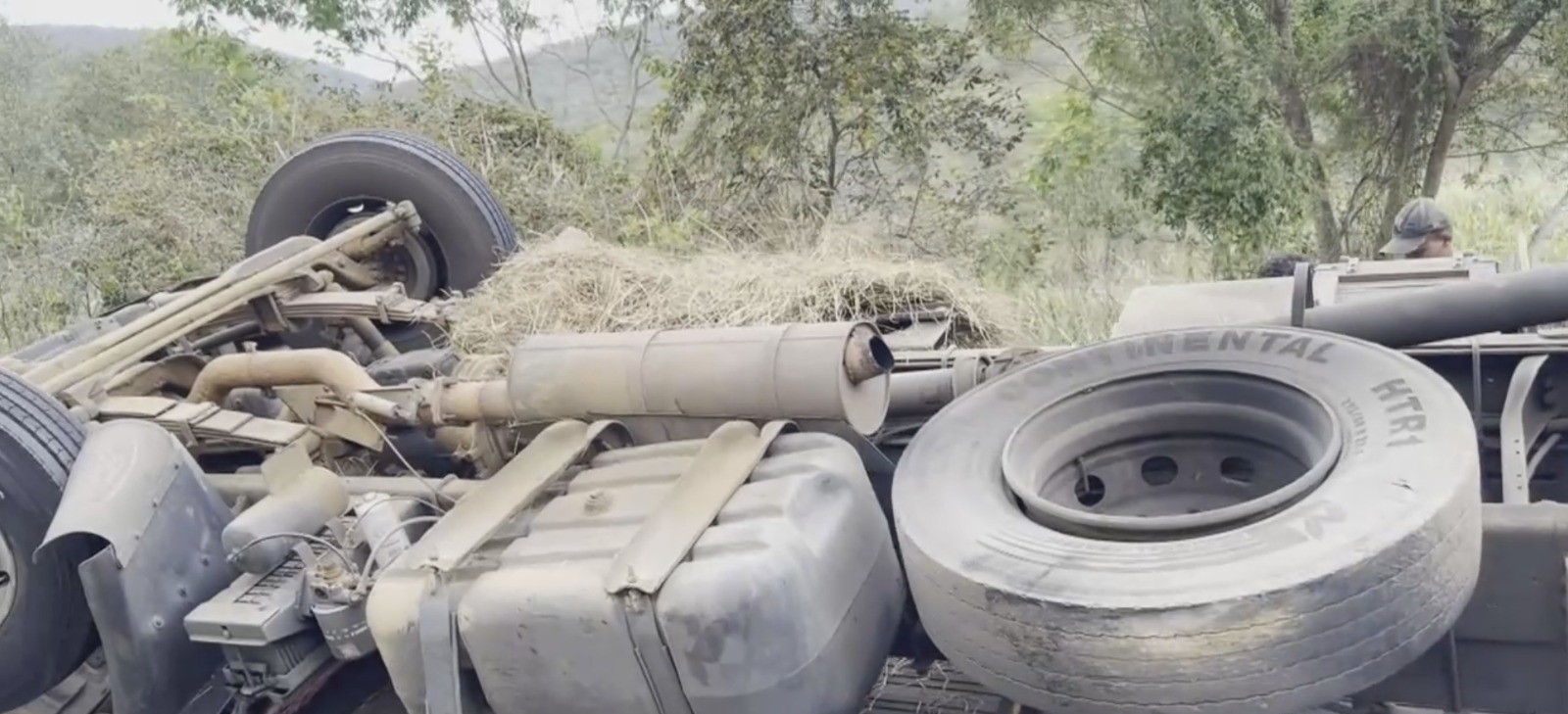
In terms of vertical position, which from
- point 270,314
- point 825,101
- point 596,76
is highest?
point 596,76

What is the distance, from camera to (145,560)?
108 inches

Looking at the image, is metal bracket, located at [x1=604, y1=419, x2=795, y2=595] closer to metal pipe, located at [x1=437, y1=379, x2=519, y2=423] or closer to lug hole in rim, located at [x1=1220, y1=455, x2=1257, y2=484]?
metal pipe, located at [x1=437, y1=379, x2=519, y2=423]

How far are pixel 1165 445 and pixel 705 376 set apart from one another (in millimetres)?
951

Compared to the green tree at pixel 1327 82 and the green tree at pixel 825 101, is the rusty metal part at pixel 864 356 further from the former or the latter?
the green tree at pixel 825 101

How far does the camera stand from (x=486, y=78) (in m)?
14.3

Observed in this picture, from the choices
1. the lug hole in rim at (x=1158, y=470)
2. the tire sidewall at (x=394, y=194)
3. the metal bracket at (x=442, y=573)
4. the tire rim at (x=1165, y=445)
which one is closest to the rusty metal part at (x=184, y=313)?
the tire sidewall at (x=394, y=194)

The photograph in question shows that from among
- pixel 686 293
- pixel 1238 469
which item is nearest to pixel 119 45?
pixel 686 293

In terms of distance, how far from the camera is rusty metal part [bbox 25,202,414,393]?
3656 mm

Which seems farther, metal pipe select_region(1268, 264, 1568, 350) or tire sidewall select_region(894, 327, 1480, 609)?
metal pipe select_region(1268, 264, 1568, 350)

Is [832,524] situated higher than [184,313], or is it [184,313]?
[184,313]

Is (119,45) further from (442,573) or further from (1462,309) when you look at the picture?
(1462,309)

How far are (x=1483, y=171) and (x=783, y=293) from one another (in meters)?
8.41

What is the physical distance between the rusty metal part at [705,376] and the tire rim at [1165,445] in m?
0.40

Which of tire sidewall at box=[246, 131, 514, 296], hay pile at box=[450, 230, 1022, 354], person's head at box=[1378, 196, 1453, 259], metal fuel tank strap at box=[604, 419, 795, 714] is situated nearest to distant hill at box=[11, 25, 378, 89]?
hay pile at box=[450, 230, 1022, 354]
